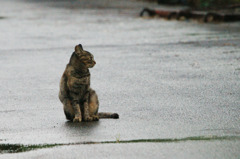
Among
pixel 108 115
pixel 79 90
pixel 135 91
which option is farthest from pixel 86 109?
pixel 135 91

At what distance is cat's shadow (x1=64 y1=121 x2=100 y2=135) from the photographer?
22.9 feet

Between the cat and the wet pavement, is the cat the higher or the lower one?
the higher one

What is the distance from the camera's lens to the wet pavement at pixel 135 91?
6.28m

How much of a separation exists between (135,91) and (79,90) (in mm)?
2447

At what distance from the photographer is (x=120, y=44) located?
16.5 metres

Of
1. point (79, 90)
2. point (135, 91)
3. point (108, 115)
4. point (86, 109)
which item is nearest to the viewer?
point (79, 90)

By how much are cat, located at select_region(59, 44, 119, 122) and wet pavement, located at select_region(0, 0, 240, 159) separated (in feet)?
0.55

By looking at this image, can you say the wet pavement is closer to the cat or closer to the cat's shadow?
the cat's shadow

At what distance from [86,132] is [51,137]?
43 centimetres

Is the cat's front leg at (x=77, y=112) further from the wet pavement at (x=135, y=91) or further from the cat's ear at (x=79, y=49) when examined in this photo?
the cat's ear at (x=79, y=49)

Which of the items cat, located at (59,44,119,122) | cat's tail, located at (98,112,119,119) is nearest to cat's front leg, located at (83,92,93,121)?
cat, located at (59,44,119,122)

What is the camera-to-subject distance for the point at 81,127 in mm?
7191

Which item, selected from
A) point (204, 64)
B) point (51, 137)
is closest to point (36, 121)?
point (51, 137)

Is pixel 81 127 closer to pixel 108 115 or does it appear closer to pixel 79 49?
pixel 108 115
